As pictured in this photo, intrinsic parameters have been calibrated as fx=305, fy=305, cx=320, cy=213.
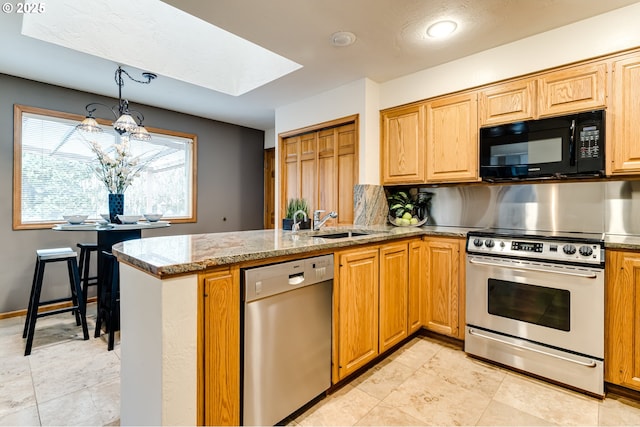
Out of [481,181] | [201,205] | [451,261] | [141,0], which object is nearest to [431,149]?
[481,181]

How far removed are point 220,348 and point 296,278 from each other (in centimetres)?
50

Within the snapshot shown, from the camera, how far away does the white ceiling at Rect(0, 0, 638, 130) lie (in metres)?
2.07

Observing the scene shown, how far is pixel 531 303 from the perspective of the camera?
217 cm

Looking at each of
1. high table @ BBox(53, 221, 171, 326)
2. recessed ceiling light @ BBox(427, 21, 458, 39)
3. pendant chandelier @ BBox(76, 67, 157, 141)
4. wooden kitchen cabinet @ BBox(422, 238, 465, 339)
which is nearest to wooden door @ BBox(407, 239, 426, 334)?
wooden kitchen cabinet @ BBox(422, 238, 465, 339)

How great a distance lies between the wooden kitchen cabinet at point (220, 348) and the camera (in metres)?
1.29

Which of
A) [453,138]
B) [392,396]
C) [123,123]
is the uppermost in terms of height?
[123,123]

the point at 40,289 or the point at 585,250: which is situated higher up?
the point at 585,250

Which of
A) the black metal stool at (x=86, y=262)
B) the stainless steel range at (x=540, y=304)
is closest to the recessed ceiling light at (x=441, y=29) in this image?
the stainless steel range at (x=540, y=304)

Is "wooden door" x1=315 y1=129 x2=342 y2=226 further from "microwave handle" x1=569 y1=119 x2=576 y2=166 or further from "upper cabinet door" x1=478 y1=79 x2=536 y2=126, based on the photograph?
"microwave handle" x1=569 y1=119 x2=576 y2=166

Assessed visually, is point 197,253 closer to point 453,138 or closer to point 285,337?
point 285,337

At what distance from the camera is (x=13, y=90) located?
3.26 meters

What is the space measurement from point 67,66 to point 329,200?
298 centimetres

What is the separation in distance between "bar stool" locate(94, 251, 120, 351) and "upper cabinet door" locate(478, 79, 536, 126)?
351 cm

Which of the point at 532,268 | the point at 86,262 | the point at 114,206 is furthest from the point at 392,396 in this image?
the point at 86,262
